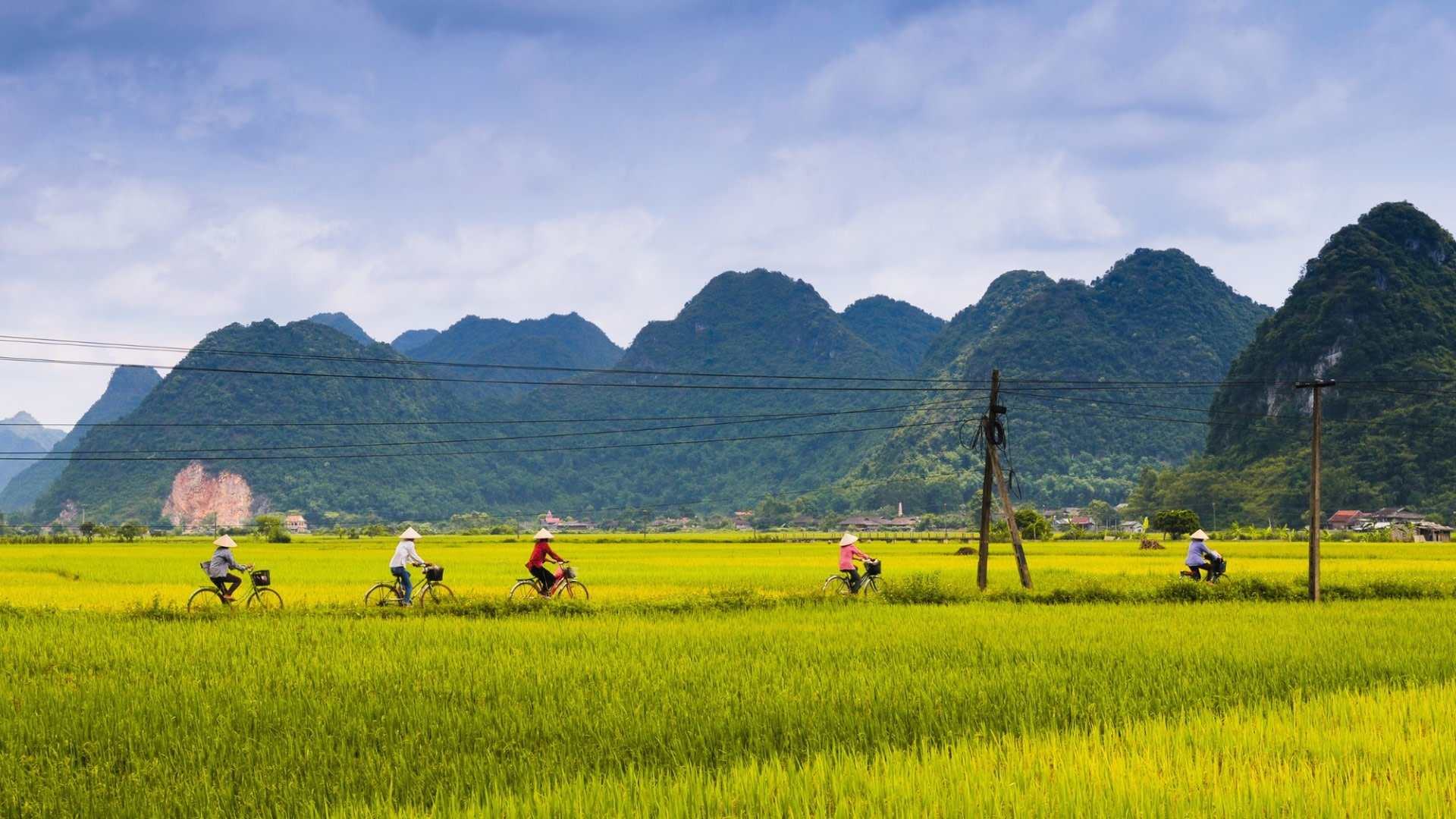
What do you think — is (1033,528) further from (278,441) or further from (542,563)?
(278,441)

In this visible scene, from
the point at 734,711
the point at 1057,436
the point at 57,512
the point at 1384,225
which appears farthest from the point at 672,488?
the point at 734,711

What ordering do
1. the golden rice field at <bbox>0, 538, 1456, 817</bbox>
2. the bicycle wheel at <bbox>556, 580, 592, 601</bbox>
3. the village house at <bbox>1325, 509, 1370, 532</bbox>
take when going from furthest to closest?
the village house at <bbox>1325, 509, 1370, 532</bbox> < the bicycle wheel at <bbox>556, 580, 592, 601</bbox> < the golden rice field at <bbox>0, 538, 1456, 817</bbox>

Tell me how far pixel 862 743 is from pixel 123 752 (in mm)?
4759

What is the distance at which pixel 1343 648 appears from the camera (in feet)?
36.4

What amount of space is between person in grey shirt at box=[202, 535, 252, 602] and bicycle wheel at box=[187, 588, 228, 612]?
0.14 meters

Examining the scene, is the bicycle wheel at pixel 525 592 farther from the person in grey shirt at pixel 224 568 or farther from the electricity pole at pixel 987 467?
the electricity pole at pixel 987 467

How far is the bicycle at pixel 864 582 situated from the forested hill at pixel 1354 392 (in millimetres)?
52944

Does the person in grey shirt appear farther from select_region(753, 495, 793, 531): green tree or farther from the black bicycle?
select_region(753, 495, 793, 531): green tree

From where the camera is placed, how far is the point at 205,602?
15.5 metres

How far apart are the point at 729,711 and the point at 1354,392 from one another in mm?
82721

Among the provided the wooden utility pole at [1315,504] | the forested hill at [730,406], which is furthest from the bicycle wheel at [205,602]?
the forested hill at [730,406]

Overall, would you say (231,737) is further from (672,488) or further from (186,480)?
(672,488)

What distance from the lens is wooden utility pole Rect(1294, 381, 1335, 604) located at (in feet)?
61.0

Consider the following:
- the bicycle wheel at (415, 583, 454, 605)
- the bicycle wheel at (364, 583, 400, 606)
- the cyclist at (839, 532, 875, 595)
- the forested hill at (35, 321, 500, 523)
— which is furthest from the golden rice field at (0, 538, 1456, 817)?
the forested hill at (35, 321, 500, 523)
